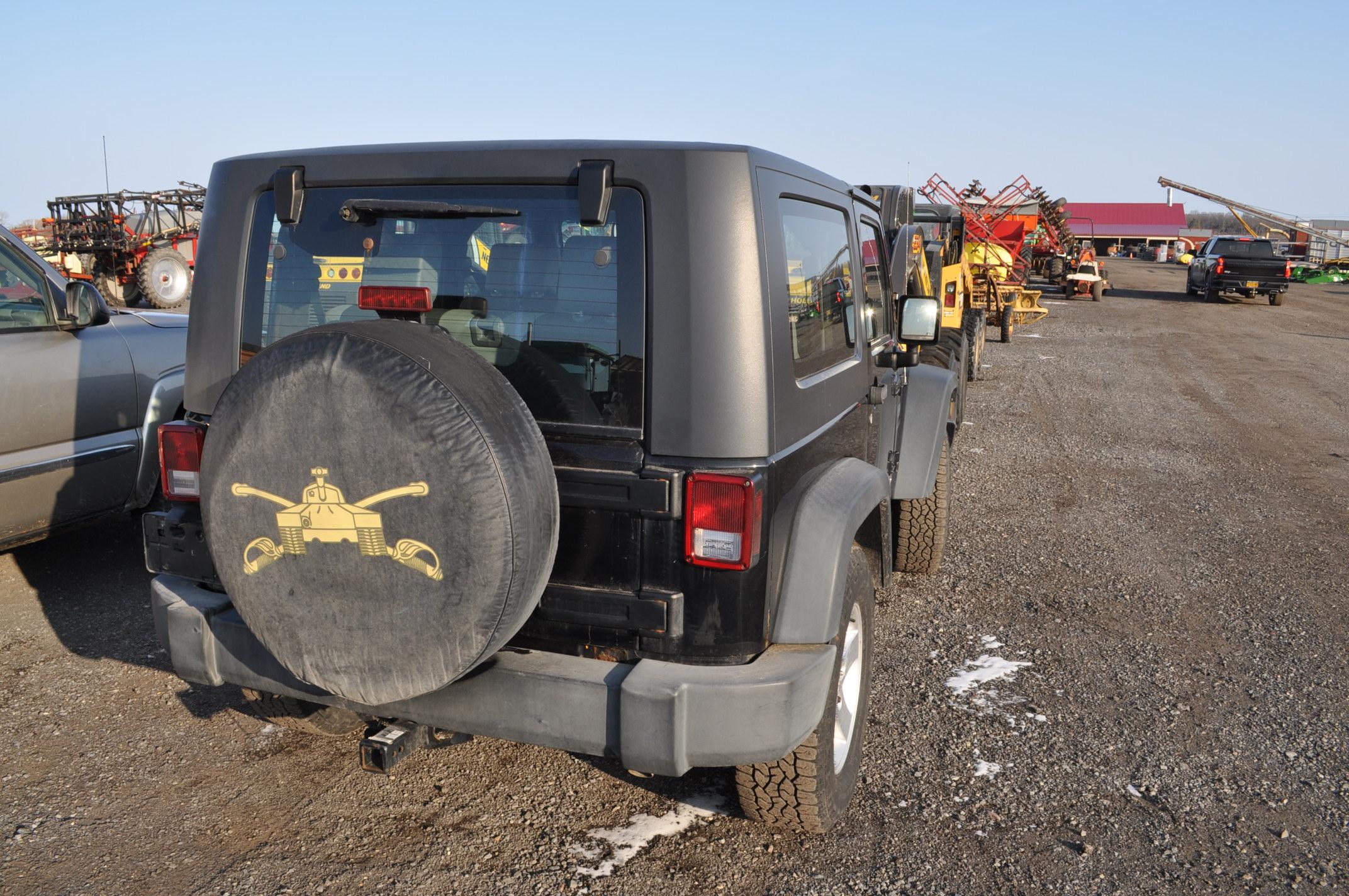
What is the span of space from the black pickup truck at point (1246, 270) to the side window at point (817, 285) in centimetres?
2761

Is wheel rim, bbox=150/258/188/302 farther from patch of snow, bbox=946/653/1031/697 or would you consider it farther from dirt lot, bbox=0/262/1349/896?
patch of snow, bbox=946/653/1031/697

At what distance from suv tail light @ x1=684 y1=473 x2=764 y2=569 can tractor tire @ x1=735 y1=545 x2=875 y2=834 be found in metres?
0.47

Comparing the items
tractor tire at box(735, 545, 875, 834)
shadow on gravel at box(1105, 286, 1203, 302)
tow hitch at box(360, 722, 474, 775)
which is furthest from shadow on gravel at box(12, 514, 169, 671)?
shadow on gravel at box(1105, 286, 1203, 302)

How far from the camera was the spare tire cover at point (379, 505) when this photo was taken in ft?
7.27

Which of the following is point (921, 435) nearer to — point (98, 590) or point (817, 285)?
point (817, 285)

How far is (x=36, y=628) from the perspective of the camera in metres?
4.53

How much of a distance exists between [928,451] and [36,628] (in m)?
4.20

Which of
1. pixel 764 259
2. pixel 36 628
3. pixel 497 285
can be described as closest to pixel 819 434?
pixel 764 259

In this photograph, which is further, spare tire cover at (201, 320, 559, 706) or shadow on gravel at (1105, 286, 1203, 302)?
shadow on gravel at (1105, 286, 1203, 302)

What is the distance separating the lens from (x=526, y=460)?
2309 millimetres

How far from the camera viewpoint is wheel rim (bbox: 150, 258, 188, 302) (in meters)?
18.4

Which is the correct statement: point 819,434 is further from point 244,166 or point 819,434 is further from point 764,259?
point 244,166

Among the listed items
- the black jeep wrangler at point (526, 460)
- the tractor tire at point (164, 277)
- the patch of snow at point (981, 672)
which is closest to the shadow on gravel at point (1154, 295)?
the tractor tire at point (164, 277)

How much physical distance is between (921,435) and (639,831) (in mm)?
2501
